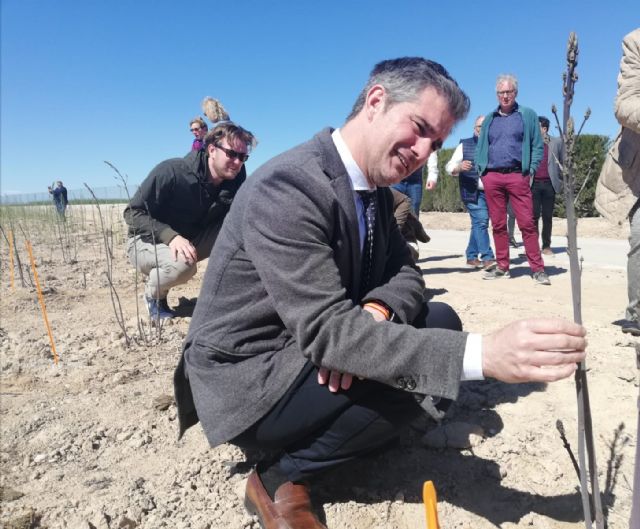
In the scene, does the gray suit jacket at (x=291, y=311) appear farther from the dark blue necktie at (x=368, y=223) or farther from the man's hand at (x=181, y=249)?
the man's hand at (x=181, y=249)

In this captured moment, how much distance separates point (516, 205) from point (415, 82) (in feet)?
10.8

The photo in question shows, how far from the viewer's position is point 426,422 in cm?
196

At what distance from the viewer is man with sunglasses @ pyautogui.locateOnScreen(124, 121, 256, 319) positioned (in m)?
3.07

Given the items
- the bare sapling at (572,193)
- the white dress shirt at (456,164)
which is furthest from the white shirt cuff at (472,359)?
the white dress shirt at (456,164)

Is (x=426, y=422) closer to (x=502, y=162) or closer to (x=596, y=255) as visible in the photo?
(x=502, y=162)

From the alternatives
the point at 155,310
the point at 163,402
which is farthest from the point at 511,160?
the point at 163,402

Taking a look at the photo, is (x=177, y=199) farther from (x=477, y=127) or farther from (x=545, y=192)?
(x=545, y=192)

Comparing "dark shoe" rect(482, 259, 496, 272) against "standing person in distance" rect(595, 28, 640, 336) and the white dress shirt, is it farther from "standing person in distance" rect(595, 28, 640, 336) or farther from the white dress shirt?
"standing person in distance" rect(595, 28, 640, 336)

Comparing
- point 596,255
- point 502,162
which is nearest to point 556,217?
point 596,255

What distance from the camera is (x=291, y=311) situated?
1227 millimetres

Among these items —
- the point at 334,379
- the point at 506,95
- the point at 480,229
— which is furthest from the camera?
the point at 480,229

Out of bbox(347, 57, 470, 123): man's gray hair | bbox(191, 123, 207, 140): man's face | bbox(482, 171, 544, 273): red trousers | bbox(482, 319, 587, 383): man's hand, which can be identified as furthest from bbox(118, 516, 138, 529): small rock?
bbox(191, 123, 207, 140): man's face

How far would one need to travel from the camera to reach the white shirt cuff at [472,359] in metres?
1.10

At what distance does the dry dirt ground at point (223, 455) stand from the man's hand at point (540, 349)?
0.73 metres
